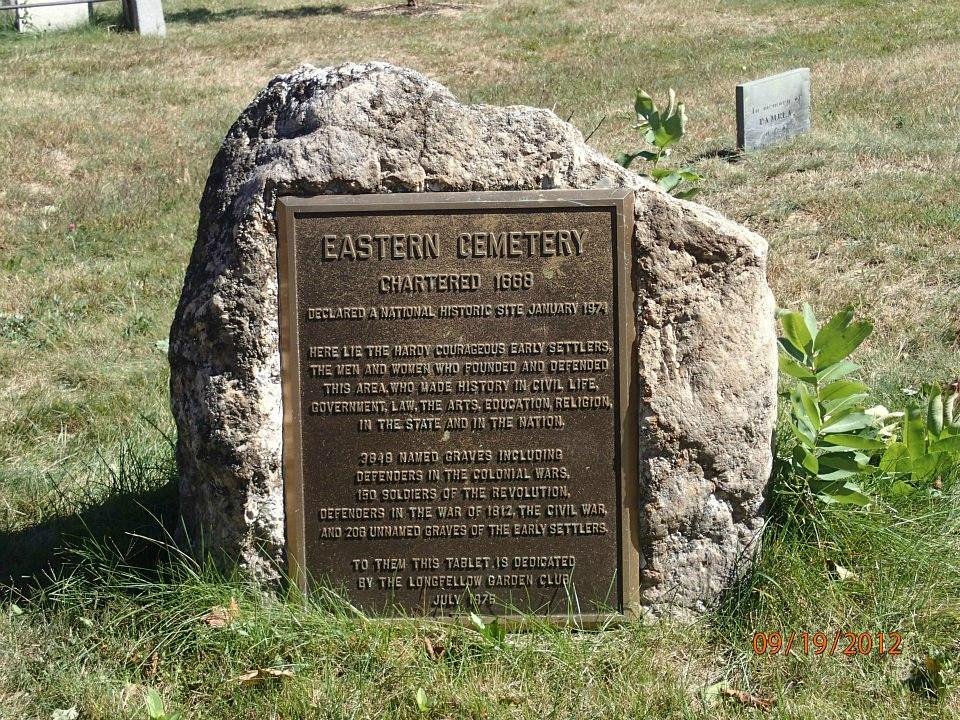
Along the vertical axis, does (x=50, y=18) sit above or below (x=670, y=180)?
above

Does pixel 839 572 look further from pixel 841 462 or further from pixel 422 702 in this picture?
pixel 422 702

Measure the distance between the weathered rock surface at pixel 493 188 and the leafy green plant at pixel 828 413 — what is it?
17cm

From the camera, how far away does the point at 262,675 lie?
9.86 ft

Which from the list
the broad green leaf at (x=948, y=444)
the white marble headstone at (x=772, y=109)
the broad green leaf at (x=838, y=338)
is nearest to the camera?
the broad green leaf at (x=838, y=338)

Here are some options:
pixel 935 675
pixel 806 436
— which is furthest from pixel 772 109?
pixel 935 675

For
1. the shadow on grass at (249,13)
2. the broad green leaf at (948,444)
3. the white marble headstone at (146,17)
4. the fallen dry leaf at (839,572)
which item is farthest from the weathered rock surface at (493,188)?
the shadow on grass at (249,13)

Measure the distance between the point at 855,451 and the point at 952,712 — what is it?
88 centimetres

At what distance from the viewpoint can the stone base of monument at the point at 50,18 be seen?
17.8 metres

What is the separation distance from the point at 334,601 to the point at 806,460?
158 cm

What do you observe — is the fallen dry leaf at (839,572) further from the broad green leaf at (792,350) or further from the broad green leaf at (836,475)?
the broad green leaf at (792,350)

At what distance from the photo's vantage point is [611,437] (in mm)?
3252

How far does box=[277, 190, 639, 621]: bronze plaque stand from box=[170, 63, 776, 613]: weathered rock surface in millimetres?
70

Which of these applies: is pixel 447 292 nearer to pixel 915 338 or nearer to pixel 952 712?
pixel 952 712

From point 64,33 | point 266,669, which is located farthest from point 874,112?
point 64,33
